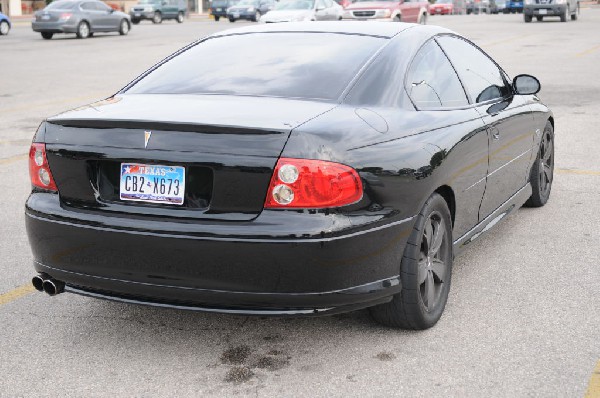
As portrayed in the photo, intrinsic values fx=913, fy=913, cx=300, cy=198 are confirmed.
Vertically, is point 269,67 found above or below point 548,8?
above

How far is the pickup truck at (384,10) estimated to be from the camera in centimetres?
3294

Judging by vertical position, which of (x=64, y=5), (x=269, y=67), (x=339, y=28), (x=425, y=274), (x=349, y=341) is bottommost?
(x=349, y=341)

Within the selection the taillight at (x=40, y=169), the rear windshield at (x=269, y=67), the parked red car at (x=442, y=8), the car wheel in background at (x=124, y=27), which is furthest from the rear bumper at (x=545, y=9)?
the taillight at (x=40, y=169)

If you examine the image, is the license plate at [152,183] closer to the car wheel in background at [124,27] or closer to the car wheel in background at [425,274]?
the car wheel in background at [425,274]

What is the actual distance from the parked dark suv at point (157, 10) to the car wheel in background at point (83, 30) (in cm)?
1584

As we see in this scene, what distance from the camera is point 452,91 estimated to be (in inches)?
202

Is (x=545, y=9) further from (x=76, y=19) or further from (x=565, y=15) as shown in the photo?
(x=76, y=19)

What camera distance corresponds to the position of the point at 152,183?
12.9 ft

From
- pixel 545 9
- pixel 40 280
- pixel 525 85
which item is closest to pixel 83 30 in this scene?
pixel 545 9

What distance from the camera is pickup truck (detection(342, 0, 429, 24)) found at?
3294 centimetres

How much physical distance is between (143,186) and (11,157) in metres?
6.13

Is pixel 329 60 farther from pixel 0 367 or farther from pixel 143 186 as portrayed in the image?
pixel 0 367

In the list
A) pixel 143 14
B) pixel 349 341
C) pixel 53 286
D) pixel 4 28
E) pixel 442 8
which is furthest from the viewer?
pixel 442 8

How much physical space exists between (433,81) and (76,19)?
96.6ft
